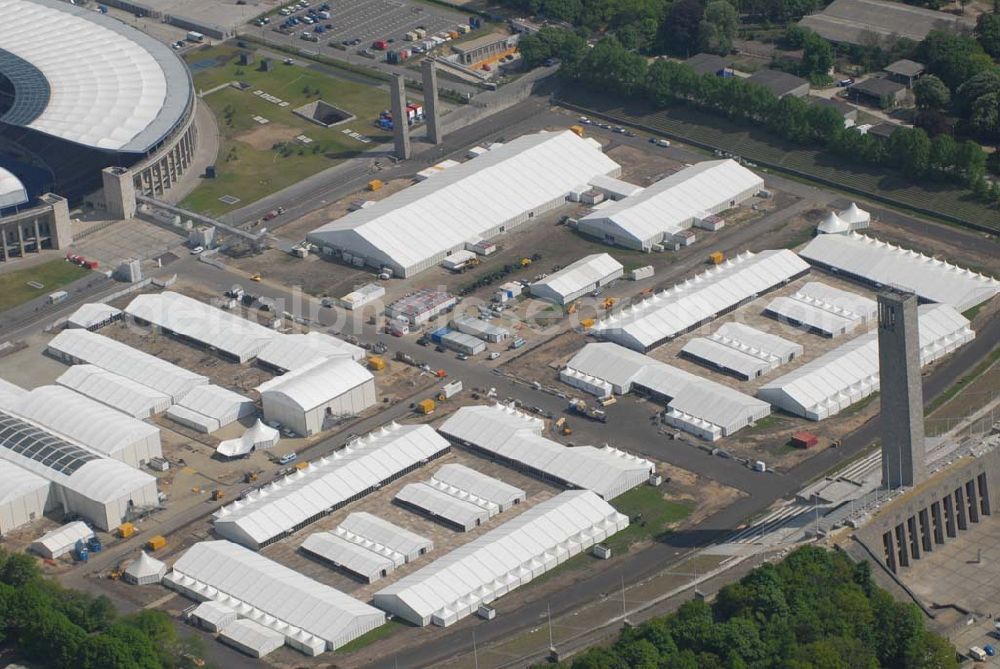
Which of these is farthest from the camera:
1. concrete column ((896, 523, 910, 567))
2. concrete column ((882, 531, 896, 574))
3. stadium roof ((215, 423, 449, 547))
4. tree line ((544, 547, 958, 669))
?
stadium roof ((215, 423, 449, 547))

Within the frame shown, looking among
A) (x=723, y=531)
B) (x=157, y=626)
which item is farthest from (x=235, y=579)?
(x=723, y=531)

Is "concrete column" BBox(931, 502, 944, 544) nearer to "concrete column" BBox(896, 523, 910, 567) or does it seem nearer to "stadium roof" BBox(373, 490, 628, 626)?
"concrete column" BBox(896, 523, 910, 567)

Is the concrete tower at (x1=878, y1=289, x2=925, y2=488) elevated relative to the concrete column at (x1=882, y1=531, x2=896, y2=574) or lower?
elevated

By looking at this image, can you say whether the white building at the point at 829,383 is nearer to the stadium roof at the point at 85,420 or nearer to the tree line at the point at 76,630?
the stadium roof at the point at 85,420

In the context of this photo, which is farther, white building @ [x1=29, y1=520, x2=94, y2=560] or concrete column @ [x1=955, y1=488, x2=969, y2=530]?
concrete column @ [x1=955, y1=488, x2=969, y2=530]

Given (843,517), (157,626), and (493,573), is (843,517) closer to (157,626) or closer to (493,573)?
(493,573)

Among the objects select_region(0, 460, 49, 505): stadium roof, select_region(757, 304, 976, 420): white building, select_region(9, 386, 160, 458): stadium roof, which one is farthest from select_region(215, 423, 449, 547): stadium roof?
select_region(757, 304, 976, 420): white building

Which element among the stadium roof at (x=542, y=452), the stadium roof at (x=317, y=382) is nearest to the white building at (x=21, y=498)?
the stadium roof at (x=317, y=382)
